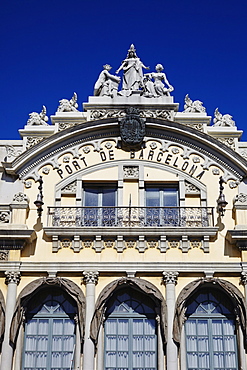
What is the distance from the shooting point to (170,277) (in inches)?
800

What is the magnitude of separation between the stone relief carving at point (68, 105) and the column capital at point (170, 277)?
7.57 m

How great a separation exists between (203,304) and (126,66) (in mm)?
10388

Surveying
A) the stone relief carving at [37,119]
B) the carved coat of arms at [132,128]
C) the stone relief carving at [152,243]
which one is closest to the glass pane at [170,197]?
the stone relief carving at [152,243]

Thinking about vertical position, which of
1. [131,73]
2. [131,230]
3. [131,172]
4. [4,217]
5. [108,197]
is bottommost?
[131,230]

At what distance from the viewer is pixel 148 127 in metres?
23.2

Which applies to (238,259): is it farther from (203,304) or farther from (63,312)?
(63,312)

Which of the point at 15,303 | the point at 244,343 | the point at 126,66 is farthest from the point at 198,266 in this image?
the point at 126,66

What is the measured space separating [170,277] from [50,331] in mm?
4383

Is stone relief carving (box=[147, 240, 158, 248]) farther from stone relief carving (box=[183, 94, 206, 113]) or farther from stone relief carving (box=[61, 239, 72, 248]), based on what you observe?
stone relief carving (box=[183, 94, 206, 113])

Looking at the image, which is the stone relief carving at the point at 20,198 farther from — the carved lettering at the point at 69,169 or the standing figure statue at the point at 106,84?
the standing figure statue at the point at 106,84


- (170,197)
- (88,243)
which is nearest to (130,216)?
(88,243)

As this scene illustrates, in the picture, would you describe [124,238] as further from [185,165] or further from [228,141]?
[228,141]

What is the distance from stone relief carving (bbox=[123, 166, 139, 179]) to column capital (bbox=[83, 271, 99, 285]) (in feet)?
13.1

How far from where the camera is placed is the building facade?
19.7 meters
